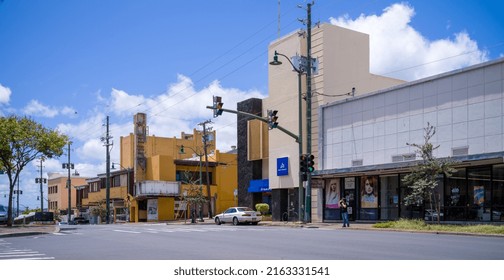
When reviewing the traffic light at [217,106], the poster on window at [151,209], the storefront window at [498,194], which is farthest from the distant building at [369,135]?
the poster on window at [151,209]

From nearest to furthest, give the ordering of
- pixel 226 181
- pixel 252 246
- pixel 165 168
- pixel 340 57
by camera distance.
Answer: pixel 252 246 < pixel 340 57 < pixel 165 168 < pixel 226 181

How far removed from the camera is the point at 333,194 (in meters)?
38.9

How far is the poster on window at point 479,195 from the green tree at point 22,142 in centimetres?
2680

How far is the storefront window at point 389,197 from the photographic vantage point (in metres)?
34.3

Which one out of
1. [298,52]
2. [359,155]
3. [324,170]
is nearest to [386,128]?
[359,155]

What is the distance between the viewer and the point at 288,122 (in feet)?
142

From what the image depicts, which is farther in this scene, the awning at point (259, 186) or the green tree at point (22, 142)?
the awning at point (259, 186)

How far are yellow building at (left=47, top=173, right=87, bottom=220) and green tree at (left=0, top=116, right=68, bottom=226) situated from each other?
53.6m

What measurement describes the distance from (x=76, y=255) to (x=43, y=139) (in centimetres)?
2470

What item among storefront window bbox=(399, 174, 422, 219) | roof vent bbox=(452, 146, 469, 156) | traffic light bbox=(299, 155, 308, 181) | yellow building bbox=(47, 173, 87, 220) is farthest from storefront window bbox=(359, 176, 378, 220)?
yellow building bbox=(47, 173, 87, 220)

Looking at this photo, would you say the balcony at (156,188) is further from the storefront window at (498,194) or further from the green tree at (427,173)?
the storefront window at (498,194)

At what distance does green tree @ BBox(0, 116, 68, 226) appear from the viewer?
36906mm

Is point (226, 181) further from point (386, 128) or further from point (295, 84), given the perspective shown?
point (386, 128)

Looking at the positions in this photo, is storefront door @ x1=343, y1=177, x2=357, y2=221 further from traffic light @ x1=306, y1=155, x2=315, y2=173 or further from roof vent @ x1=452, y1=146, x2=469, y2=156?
roof vent @ x1=452, y1=146, x2=469, y2=156
